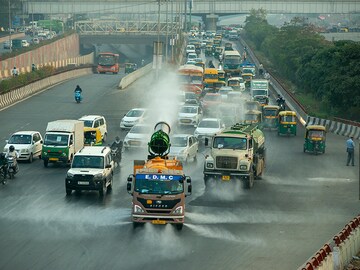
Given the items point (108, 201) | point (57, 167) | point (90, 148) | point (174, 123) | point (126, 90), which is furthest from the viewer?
point (126, 90)

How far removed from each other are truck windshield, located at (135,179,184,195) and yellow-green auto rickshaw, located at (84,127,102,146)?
21718mm

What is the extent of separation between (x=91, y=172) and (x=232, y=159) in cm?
590

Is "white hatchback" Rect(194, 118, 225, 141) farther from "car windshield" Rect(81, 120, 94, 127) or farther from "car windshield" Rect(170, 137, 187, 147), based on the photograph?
"car windshield" Rect(170, 137, 187, 147)

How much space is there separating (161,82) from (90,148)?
5597cm

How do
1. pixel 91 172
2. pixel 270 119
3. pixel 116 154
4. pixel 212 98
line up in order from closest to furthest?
pixel 91 172, pixel 116 154, pixel 270 119, pixel 212 98

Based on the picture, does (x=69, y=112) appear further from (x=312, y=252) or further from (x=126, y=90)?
(x=312, y=252)

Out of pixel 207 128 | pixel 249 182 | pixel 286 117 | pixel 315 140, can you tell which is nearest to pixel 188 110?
pixel 286 117

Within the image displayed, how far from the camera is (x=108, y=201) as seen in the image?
3591cm

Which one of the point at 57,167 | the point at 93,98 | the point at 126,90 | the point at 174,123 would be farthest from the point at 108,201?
the point at 126,90

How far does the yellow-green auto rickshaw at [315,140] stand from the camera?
2095 inches

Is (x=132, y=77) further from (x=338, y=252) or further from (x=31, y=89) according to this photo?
(x=338, y=252)

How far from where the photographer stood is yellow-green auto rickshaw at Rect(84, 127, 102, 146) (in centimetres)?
5188

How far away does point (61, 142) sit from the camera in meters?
45.5

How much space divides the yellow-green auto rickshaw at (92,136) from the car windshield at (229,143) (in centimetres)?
1291
